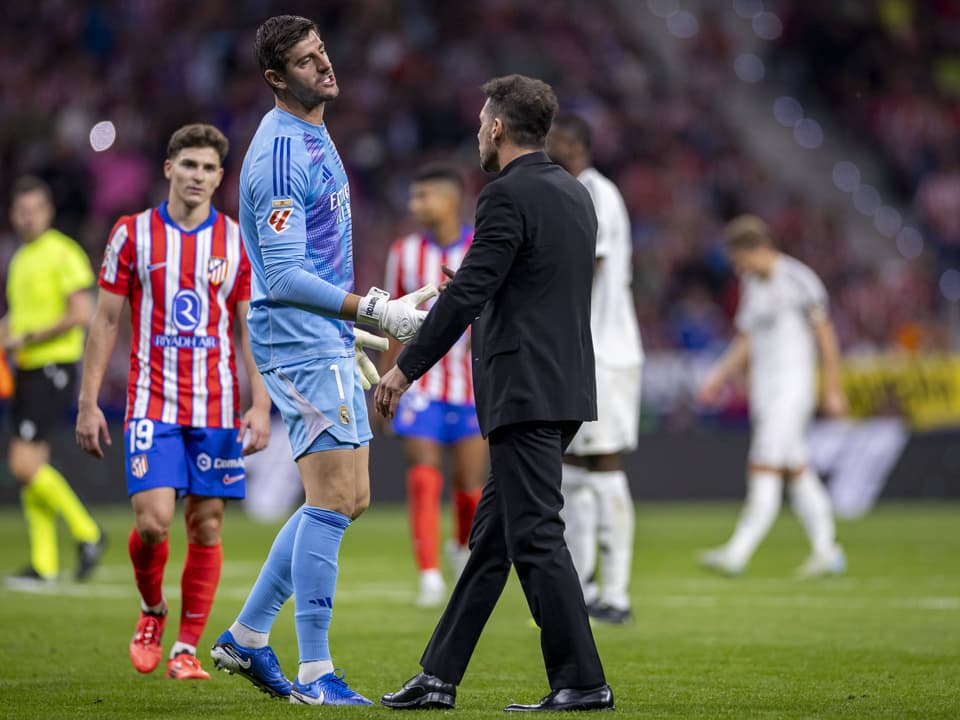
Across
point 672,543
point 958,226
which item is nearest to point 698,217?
point 958,226

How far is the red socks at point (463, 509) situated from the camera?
9.39 m

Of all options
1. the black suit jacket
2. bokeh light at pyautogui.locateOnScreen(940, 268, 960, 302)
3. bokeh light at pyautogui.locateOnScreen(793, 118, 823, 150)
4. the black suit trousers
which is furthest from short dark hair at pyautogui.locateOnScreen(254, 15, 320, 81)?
bokeh light at pyautogui.locateOnScreen(793, 118, 823, 150)

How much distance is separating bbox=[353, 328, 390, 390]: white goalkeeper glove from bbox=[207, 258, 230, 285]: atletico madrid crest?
3.50ft

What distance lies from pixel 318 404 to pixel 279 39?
4.41ft

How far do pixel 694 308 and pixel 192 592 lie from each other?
44.0ft

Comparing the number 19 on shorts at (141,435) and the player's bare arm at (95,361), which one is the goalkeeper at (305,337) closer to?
the number 19 on shorts at (141,435)

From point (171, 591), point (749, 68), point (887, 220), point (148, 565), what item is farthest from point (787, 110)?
point (148, 565)

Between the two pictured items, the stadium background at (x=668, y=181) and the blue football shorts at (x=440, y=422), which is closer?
the blue football shorts at (x=440, y=422)

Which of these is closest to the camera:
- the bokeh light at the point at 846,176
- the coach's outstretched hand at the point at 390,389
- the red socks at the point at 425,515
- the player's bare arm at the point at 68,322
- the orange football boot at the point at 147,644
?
the coach's outstretched hand at the point at 390,389

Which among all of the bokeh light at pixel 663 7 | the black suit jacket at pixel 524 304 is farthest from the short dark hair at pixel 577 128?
the bokeh light at pixel 663 7

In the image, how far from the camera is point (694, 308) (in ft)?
63.4

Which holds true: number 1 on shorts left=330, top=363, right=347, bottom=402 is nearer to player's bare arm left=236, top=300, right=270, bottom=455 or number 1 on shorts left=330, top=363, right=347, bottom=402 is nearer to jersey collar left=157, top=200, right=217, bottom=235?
player's bare arm left=236, top=300, right=270, bottom=455

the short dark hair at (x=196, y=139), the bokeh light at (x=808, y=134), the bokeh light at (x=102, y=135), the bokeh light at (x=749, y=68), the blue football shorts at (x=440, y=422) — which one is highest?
the bokeh light at (x=749, y=68)

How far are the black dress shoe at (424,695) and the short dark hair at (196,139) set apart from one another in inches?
100
